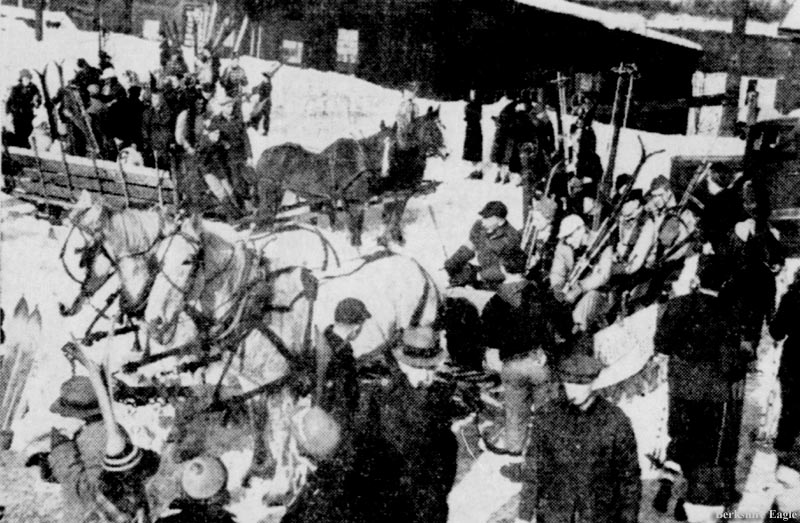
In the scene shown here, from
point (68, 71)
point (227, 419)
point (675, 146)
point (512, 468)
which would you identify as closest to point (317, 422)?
point (227, 419)

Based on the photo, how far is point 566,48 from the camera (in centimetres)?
1923

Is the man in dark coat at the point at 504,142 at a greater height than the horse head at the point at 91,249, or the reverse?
the man in dark coat at the point at 504,142

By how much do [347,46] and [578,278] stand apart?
15.3 meters

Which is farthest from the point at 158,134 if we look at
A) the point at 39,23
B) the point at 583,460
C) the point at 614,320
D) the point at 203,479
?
the point at 39,23

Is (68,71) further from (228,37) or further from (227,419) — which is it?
(227,419)

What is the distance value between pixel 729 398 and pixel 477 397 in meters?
2.40

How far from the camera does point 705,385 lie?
5637 mm

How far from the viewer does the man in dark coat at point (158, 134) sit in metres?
12.3

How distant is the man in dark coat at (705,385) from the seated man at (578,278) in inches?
54.5

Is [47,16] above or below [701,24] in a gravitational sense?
below

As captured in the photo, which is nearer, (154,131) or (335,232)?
(335,232)

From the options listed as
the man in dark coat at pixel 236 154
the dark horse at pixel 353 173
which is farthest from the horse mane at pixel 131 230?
the man in dark coat at pixel 236 154

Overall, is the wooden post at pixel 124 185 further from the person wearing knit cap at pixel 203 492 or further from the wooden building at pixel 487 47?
the wooden building at pixel 487 47

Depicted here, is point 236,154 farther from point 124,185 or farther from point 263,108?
point 263,108
